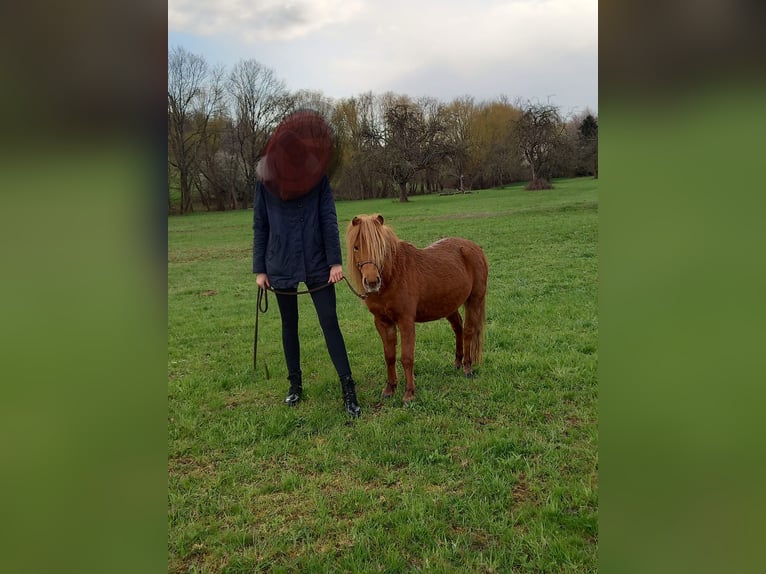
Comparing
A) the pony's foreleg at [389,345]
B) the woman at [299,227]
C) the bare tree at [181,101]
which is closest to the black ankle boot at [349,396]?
the woman at [299,227]

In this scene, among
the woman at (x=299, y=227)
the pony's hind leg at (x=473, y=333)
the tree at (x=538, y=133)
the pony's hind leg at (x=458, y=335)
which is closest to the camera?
the woman at (x=299, y=227)

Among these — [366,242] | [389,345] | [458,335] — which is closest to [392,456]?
[389,345]

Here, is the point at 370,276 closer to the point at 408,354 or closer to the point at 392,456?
the point at 408,354

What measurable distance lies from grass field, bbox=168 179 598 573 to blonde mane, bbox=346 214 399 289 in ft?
4.44

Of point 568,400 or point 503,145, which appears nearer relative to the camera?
point 568,400

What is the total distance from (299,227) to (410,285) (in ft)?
3.77

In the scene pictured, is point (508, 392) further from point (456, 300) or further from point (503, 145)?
point (503, 145)

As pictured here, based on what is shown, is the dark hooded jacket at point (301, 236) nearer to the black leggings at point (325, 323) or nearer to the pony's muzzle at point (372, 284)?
the black leggings at point (325, 323)

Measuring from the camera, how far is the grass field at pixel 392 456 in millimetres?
2438
